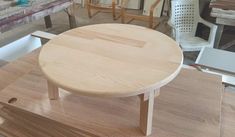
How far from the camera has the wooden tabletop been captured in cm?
93

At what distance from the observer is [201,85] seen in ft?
4.66

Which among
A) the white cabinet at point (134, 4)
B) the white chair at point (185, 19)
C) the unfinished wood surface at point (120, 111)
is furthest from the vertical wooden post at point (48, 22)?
the unfinished wood surface at point (120, 111)

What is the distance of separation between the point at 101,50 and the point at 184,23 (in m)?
1.75

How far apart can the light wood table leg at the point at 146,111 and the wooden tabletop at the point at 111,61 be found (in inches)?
2.2

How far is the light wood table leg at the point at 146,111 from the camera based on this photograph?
3.19ft

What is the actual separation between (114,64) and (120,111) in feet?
0.97

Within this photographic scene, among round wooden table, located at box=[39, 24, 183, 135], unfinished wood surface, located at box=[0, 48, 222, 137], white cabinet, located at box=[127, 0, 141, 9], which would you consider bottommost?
unfinished wood surface, located at box=[0, 48, 222, 137]

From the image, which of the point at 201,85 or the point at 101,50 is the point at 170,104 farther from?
the point at 101,50

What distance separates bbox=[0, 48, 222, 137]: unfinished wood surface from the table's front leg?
0.14 ft

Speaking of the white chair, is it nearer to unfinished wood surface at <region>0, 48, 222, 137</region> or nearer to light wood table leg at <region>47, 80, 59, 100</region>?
unfinished wood surface at <region>0, 48, 222, 137</region>

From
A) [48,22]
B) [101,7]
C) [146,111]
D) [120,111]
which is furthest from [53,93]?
[101,7]

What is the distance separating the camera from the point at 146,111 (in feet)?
3.32

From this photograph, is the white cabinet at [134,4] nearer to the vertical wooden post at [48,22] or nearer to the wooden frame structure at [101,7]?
the wooden frame structure at [101,7]

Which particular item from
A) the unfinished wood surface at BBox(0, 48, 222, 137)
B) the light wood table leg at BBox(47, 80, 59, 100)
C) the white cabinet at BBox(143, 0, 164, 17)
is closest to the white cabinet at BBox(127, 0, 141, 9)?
the white cabinet at BBox(143, 0, 164, 17)
